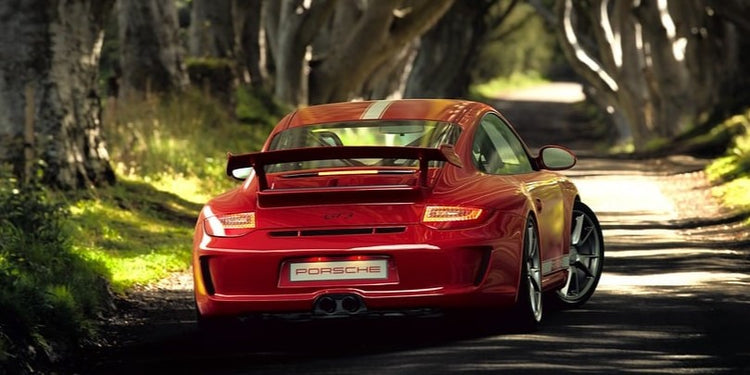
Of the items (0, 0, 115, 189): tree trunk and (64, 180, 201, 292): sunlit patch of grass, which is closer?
(64, 180, 201, 292): sunlit patch of grass

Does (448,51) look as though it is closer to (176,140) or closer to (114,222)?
(176,140)

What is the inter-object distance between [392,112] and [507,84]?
98.2 meters

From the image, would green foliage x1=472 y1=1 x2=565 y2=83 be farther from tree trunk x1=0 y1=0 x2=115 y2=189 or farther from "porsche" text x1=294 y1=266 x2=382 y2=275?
"porsche" text x1=294 y1=266 x2=382 y2=275

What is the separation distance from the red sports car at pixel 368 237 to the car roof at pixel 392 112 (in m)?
0.28

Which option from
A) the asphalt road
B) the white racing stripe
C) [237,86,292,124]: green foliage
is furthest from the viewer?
[237,86,292,124]: green foliage

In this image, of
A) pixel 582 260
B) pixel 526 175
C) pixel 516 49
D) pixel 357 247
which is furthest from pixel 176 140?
pixel 516 49

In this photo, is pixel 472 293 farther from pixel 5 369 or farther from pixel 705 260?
pixel 705 260

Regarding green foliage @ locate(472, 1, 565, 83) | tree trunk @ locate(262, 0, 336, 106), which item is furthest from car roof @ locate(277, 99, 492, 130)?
green foliage @ locate(472, 1, 565, 83)

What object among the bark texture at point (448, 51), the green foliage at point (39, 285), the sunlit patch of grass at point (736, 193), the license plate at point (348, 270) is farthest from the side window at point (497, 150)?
the bark texture at point (448, 51)

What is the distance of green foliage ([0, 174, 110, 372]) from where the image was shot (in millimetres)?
9461

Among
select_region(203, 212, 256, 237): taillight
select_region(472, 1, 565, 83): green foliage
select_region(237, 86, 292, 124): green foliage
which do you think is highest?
select_region(472, 1, 565, 83): green foliage

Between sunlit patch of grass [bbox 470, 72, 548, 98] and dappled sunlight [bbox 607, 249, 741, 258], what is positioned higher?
sunlit patch of grass [bbox 470, 72, 548, 98]

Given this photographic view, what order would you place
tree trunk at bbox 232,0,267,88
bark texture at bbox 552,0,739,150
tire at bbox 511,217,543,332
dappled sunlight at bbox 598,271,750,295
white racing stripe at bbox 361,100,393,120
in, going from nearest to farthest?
1. tire at bbox 511,217,543,332
2. white racing stripe at bbox 361,100,393,120
3. dappled sunlight at bbox 598,271,750,295
4. tree trunk at bbox 232,0,267,88
5. bark texture at bbox 552,0,739,150

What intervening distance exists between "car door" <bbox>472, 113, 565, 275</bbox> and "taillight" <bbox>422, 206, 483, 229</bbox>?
769 millimetres
